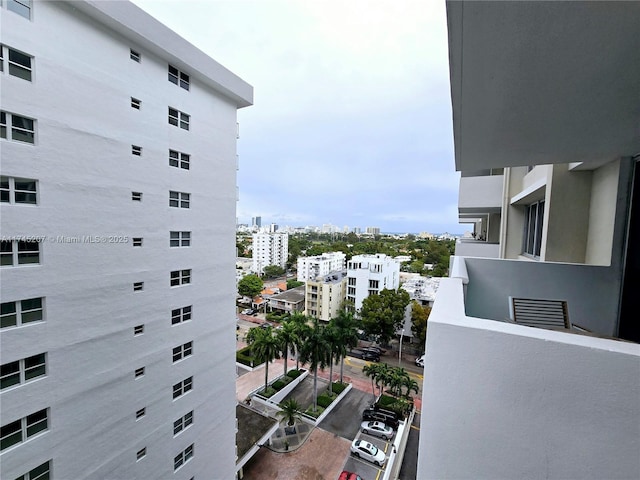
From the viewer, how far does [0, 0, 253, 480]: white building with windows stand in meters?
4.84

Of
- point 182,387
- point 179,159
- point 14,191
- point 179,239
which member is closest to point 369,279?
point 182,387

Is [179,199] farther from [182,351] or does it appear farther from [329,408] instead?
[329,408]

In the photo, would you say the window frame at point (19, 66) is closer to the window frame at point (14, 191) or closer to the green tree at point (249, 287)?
the window frame at point (14, 191)

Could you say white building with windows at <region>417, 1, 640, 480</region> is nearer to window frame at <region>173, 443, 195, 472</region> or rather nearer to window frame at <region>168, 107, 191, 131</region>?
window frame at <region>168, 107, 191, 131</region>

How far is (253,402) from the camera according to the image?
611 inches

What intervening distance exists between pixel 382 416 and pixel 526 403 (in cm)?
1531

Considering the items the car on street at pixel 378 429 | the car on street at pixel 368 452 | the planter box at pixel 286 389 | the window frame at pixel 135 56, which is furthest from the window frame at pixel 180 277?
the car on street at pixel 378 429

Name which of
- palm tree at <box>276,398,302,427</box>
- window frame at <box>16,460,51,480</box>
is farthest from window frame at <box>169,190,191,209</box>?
palm tree at <box>276,398,302,427</box>

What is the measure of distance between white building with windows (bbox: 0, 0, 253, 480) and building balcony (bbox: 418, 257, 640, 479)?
22.8ft

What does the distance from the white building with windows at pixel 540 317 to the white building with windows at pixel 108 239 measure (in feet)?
22.7

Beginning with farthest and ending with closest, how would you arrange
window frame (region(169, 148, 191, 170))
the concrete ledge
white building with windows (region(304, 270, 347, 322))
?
white building with windows (region(304, 270, 347, 322)) < the concrete ledge < window frame (region(169, 148, 191, 170))

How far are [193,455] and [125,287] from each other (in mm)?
6131

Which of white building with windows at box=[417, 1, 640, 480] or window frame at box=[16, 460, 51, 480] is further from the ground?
white building with windows at box=[417, 1, 640, 480]

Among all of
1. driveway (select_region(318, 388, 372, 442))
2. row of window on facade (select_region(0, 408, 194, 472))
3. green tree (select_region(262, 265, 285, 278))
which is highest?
row of window on facade (select_region(0, 408, 194, 472))
